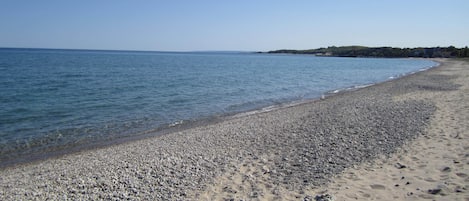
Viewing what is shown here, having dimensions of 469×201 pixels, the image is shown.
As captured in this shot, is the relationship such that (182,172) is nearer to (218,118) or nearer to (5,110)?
(218,118)

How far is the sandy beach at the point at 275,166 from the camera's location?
24.3 ft

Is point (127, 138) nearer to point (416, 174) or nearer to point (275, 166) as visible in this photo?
point (275, 166)

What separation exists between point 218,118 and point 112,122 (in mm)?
5990

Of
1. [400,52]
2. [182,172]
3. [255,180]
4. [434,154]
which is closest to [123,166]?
[182,172]

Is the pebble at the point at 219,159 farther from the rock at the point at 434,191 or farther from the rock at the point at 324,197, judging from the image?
the rock at the point at 434,191

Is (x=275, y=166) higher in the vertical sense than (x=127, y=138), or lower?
higher

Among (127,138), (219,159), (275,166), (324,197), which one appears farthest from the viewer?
(127,138)

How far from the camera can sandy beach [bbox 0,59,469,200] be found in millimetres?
7395

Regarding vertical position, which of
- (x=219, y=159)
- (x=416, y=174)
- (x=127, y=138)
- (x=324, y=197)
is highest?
(x=416, y=174)

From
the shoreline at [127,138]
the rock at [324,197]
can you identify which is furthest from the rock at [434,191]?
the shoreline at [127,138]

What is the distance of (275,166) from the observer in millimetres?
9273

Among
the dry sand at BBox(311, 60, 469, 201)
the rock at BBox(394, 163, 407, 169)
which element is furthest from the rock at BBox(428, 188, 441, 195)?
the rock at BBox(394, 163, 407, 169)

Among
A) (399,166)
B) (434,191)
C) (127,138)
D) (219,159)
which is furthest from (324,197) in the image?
(127,138)

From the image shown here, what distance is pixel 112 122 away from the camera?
18.0 metres
